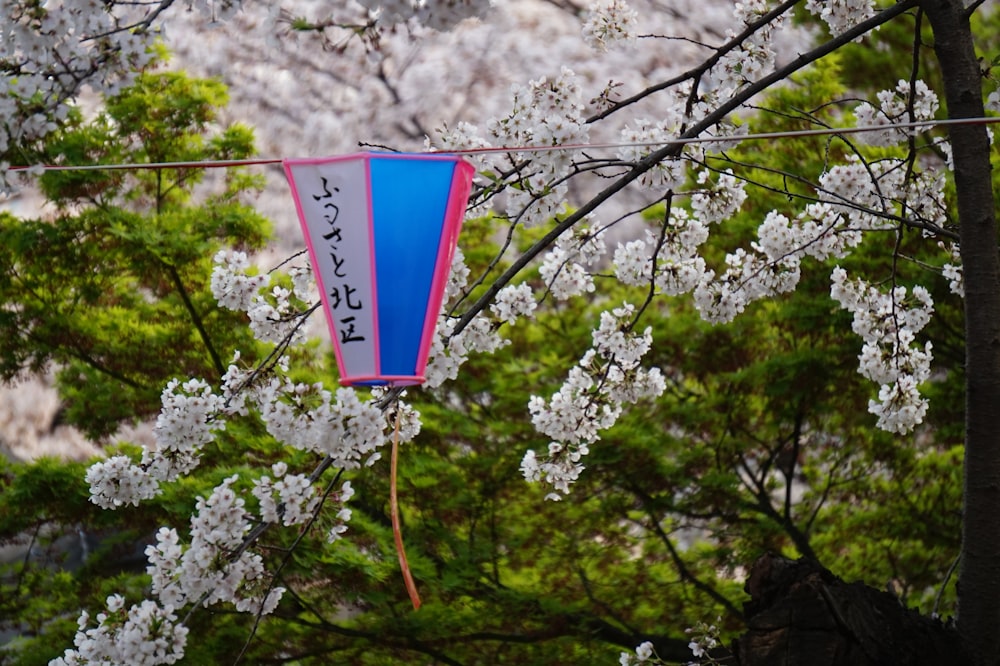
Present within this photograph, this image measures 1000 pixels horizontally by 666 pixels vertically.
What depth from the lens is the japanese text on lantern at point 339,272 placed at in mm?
1741

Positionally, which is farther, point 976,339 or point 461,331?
point 976,339

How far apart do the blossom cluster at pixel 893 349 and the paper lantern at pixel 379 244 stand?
1240 mm

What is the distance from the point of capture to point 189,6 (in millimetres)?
1833

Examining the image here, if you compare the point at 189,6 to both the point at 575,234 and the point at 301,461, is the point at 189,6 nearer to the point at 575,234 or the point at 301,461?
the point at 575,234

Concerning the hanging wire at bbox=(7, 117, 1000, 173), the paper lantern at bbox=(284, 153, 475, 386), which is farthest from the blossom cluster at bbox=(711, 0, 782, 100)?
the paper lantern at bbox=(284, 153, 475, 386)

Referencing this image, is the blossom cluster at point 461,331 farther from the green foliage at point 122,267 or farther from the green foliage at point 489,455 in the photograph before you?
the green foliage at point 122,267

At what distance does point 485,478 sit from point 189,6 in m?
2.53

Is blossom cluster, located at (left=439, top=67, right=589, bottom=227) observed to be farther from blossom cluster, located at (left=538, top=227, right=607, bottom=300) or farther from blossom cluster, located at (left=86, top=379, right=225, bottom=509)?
blossom cluster, located at (left=86, top=379, right=225, bottom=509)

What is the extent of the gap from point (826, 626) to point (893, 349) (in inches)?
35.9

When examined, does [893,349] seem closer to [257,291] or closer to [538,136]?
[538,136]

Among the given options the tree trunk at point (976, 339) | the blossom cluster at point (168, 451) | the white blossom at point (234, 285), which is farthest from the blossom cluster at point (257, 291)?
the tree trunk at point (976, 339)

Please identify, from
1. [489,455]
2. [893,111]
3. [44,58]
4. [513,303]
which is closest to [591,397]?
[513,303]

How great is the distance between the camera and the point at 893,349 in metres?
2.67

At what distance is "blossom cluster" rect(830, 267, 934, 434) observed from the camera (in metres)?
2.57
